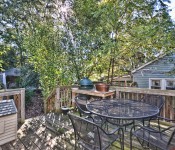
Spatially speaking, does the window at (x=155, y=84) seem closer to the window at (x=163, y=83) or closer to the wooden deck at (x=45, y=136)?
the window at (x=163, y=83)

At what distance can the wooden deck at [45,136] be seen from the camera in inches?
109

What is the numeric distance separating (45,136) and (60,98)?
67.8 inches

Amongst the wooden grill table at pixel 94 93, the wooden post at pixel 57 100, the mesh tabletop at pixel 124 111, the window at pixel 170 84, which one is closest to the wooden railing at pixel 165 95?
the wooden grill table at pixel 94 93

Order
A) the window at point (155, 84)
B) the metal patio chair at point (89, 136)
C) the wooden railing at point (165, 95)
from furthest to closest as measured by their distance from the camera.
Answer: the window at point (155, 84), the wooden railing at point (165, 95), the metal patio chair at point (89, 136)

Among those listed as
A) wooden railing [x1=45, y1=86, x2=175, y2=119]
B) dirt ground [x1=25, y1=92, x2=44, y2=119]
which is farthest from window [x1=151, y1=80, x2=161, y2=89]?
dirt ground [x1=25, y1=92, x2=44, y2=119]

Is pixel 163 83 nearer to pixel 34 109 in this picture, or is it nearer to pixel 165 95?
pixel 165 95

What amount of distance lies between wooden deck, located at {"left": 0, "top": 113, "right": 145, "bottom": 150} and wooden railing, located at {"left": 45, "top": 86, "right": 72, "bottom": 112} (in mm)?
764

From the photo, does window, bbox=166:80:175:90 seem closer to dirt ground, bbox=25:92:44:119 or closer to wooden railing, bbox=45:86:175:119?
wooden railing, bbox=45:86:175:119

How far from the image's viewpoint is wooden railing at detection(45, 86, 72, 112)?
4730mm

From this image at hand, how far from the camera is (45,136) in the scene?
3.15 metres

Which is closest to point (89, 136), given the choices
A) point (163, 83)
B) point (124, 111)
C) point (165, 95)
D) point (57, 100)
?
Result: point (124, 111)

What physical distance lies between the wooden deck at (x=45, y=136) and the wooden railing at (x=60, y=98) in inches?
30.1

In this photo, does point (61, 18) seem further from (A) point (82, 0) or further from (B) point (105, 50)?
(B) point (105, 50)

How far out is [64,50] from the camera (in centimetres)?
580
